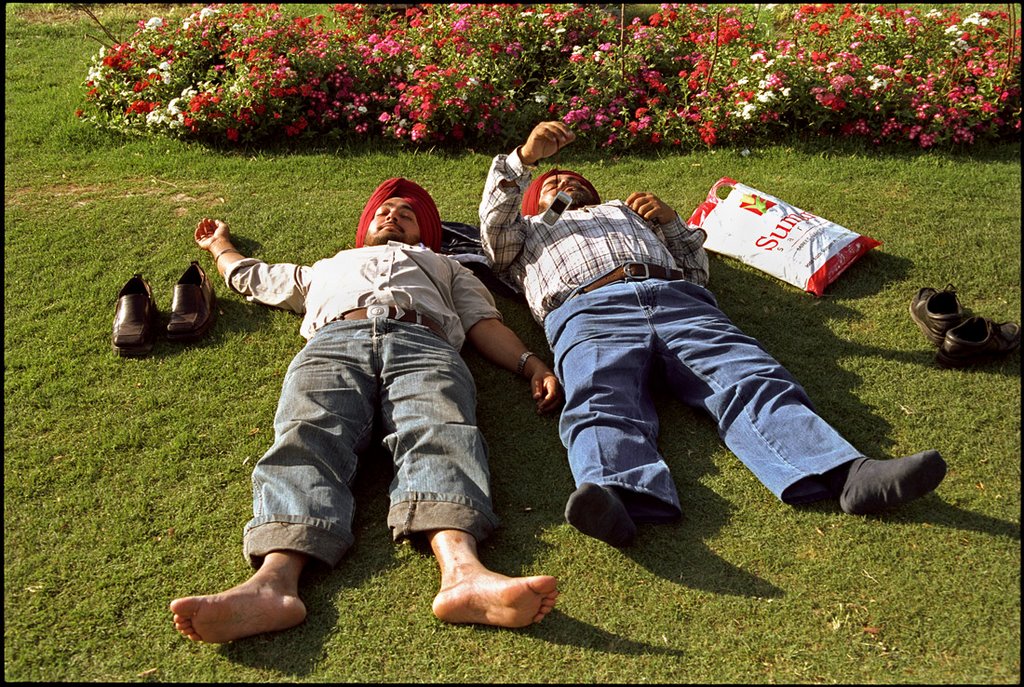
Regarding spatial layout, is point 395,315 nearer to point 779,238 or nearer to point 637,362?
point 637,362

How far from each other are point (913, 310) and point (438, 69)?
13.5ft

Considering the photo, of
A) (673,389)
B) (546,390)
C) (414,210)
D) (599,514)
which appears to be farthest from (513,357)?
(599,514)

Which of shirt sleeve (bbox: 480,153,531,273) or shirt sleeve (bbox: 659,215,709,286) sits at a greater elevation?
shirt sleeve (bbox: 480,153,531,273)

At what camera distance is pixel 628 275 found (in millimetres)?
4590

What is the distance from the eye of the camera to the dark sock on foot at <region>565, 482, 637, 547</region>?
329 centimetres

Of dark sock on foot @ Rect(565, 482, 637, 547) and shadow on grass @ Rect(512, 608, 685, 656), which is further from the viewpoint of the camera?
dark sock on foot @ Rect(565, 482, 637, 547)

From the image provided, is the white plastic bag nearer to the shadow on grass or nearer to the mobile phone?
the mobile phone

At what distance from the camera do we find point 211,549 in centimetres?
351

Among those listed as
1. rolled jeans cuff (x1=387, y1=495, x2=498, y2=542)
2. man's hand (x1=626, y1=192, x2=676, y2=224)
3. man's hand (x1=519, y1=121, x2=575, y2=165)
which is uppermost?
man's hand (x1=519, y1=121, x2=575, y2=165)

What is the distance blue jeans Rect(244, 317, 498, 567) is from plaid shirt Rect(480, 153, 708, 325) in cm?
83

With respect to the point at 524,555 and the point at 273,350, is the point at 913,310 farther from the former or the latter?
the point at 273,350

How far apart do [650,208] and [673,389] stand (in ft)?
3.97

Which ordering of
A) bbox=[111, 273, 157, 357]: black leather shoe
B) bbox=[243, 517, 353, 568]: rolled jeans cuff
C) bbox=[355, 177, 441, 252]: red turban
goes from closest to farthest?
1. bbox=[243, 517, 353, 568]: rolled jeans cuff
2. bbox=[111, 273, 157, 357]: black leather shoe
3. bbox=[355, 177, 441, 252]: red turban

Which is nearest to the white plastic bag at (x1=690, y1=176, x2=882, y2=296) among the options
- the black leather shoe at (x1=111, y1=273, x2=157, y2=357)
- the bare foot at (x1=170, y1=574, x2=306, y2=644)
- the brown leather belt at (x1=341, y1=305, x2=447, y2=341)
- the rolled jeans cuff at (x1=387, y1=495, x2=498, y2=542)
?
the brown leather belt at (x1=341, y1=305, x2=447, y2=341)
